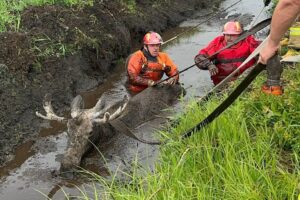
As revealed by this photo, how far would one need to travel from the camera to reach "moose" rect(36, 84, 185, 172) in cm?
612

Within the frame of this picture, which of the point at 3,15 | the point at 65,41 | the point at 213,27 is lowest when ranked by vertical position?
the point at 213,27

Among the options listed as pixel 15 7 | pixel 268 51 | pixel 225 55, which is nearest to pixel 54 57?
pixel 15 7

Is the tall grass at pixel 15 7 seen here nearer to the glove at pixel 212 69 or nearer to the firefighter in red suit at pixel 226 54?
the firefighter in red suit at pixel 226 54

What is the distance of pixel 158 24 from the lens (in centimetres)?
1280

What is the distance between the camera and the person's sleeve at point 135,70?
814cm

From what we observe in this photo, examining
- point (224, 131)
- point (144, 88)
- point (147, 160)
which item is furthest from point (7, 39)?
point (224, 131)

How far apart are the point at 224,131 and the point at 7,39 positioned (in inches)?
190

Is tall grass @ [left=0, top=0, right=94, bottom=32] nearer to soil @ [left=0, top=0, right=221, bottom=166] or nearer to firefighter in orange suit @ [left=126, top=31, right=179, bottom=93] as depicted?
soil @ [left=0, top=0, right=221, bottom=166]

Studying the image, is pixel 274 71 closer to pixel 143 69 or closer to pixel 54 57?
pixel 143 69

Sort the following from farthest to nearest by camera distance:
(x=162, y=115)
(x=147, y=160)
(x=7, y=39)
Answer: (x=7, y=39)
(x=162, y=115)
(x=147, y=160)

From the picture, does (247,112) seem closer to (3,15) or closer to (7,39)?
(7,39)

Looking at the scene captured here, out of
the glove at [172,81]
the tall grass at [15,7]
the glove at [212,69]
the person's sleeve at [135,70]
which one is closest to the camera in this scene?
the glove at [212,69]

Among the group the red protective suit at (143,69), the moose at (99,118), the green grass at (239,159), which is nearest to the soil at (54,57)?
the moose at (99,118)

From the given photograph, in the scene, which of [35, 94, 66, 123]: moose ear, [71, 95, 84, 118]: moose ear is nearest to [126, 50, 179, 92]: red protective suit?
[71, 95, 84, 118]: moose ear
